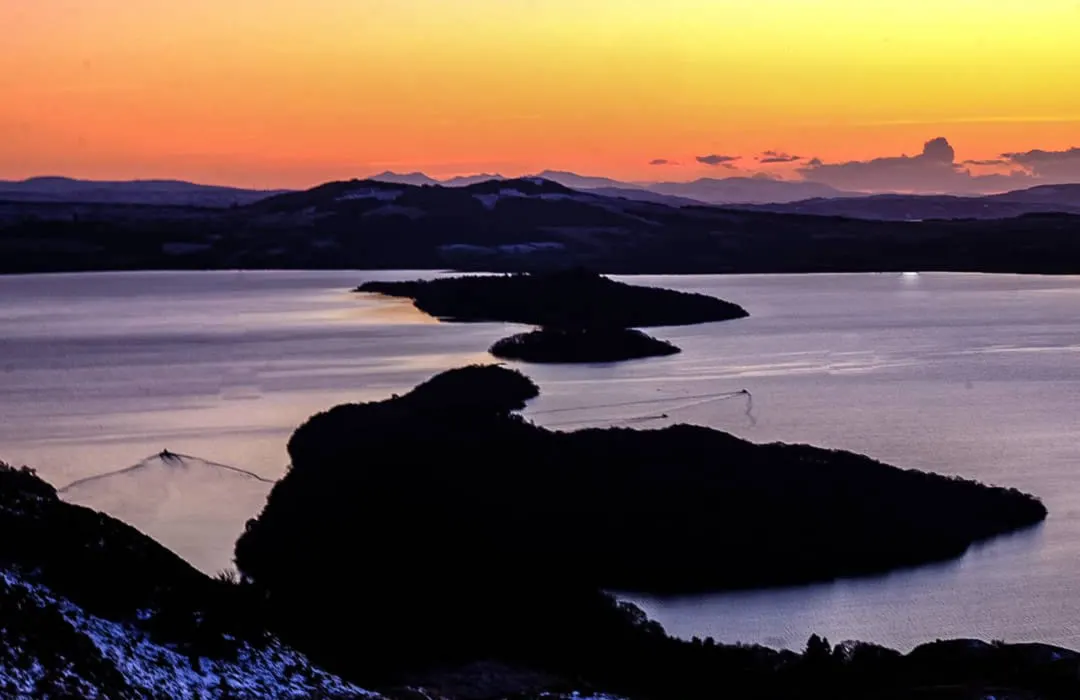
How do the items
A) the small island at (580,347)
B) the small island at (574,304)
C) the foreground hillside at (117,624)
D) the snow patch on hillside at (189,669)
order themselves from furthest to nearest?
the small island at (574,304)
the small island at (580,347)
the snow patch on hillside at (189,669)
the foreground hillside at (117,624)

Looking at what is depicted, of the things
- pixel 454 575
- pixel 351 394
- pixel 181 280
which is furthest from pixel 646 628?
pixel 181 280

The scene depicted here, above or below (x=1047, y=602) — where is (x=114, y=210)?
above

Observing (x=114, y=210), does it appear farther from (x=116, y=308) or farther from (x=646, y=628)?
(x=646, y=628)

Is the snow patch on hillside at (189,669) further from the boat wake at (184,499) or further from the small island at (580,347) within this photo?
the small island at (580,347)

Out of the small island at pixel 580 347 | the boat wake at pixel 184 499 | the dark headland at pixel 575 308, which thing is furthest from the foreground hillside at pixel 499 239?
the boat wake at pixel 184 499

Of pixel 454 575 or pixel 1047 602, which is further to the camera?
pixel 1047 602

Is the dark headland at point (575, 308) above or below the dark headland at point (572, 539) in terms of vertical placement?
above
